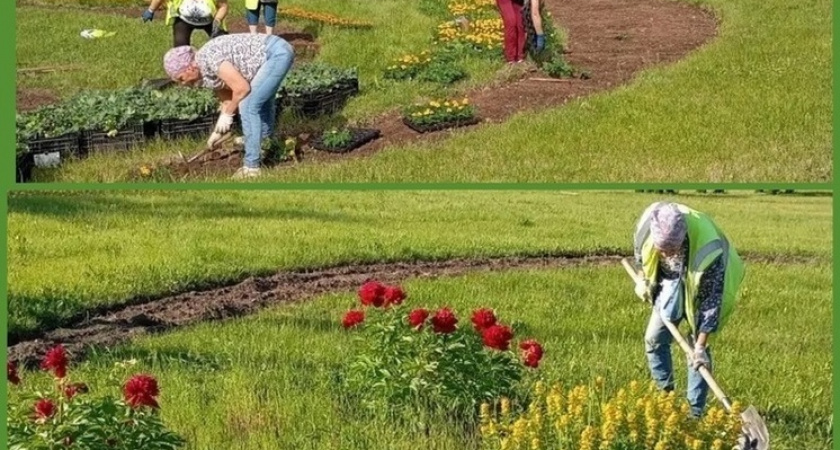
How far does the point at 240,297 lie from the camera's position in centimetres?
838

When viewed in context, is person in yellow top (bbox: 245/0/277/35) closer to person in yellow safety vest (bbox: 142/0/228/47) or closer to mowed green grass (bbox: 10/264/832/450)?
person in yellow safety vest (bbox: 142/0/228/47)

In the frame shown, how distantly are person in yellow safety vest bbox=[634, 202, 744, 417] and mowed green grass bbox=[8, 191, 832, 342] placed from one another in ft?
14.3

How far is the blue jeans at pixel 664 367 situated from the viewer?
5309mm

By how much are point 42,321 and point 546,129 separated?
4.01m

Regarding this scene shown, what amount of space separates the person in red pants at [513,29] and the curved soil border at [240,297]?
2013mm

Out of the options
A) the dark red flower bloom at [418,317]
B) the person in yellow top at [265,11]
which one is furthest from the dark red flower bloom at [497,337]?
the person in yellow top at [265,11]

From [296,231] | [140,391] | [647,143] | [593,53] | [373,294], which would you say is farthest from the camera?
[593,53]

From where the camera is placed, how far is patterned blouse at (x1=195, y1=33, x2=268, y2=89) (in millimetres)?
6914

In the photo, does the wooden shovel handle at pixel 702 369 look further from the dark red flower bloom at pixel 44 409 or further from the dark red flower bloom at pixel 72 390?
the dark red flower bloom at pixel 44 409

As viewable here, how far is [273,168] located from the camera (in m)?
7.56

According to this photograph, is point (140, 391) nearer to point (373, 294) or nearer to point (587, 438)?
point (373, 294)

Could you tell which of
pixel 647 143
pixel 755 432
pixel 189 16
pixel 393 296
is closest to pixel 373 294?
pixel 393 296

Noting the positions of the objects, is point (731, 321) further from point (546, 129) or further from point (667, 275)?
point (667, 275)

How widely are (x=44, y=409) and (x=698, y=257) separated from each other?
315cm
